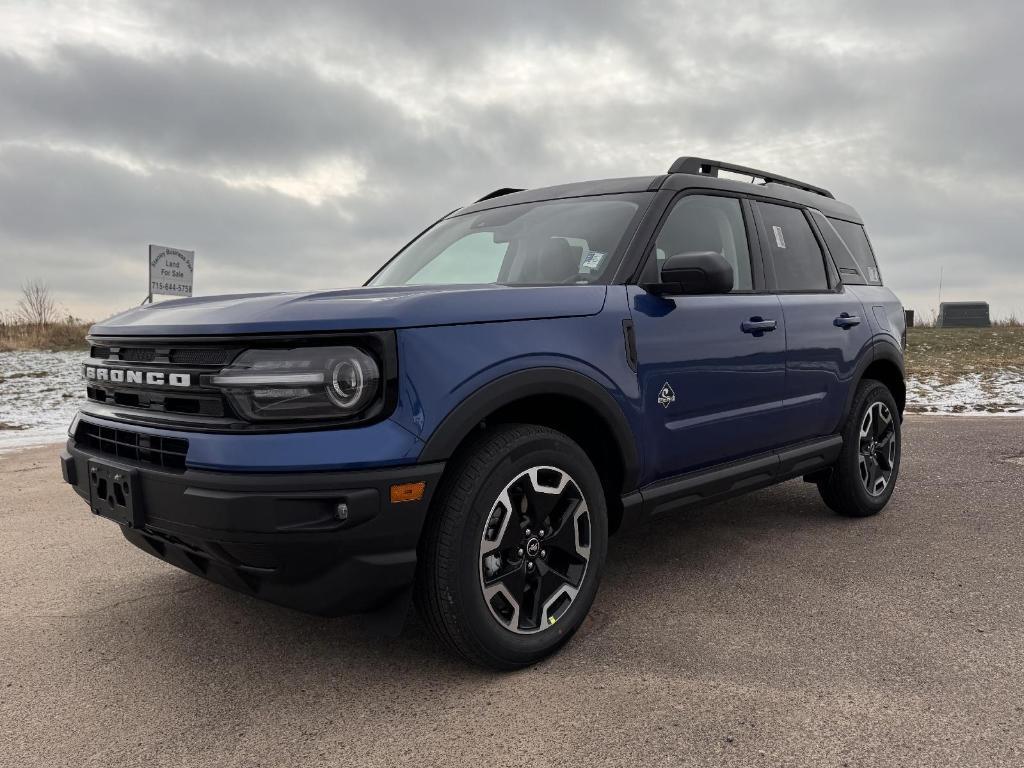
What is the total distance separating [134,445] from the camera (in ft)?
8.52

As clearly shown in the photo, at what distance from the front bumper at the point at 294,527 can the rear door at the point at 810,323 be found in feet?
7.76

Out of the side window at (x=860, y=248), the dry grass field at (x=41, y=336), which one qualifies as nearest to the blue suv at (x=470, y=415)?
the side window at (x=860, y=248)

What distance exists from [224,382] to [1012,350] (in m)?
18.9

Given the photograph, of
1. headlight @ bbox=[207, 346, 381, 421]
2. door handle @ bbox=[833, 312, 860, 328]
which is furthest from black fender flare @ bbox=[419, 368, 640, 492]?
door handle @ bbox=[833, 312, 860, 328]

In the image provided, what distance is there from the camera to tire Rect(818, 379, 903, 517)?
463 centimetres

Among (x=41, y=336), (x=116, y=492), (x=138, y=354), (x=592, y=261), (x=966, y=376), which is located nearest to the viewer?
(x=116, y=492)

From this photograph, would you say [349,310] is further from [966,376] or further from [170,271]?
[170,271]

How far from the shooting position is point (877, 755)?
218 cm

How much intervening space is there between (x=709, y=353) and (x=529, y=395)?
109cm

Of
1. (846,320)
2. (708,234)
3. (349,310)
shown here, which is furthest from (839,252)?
(349,310)

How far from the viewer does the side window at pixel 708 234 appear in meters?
3.51

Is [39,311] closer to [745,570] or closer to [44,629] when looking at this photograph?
[44,629]

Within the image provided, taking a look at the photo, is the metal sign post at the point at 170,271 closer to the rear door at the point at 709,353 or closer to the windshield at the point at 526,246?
the windshield at the point at 526,246

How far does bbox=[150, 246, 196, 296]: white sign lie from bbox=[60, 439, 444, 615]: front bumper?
1308cm
